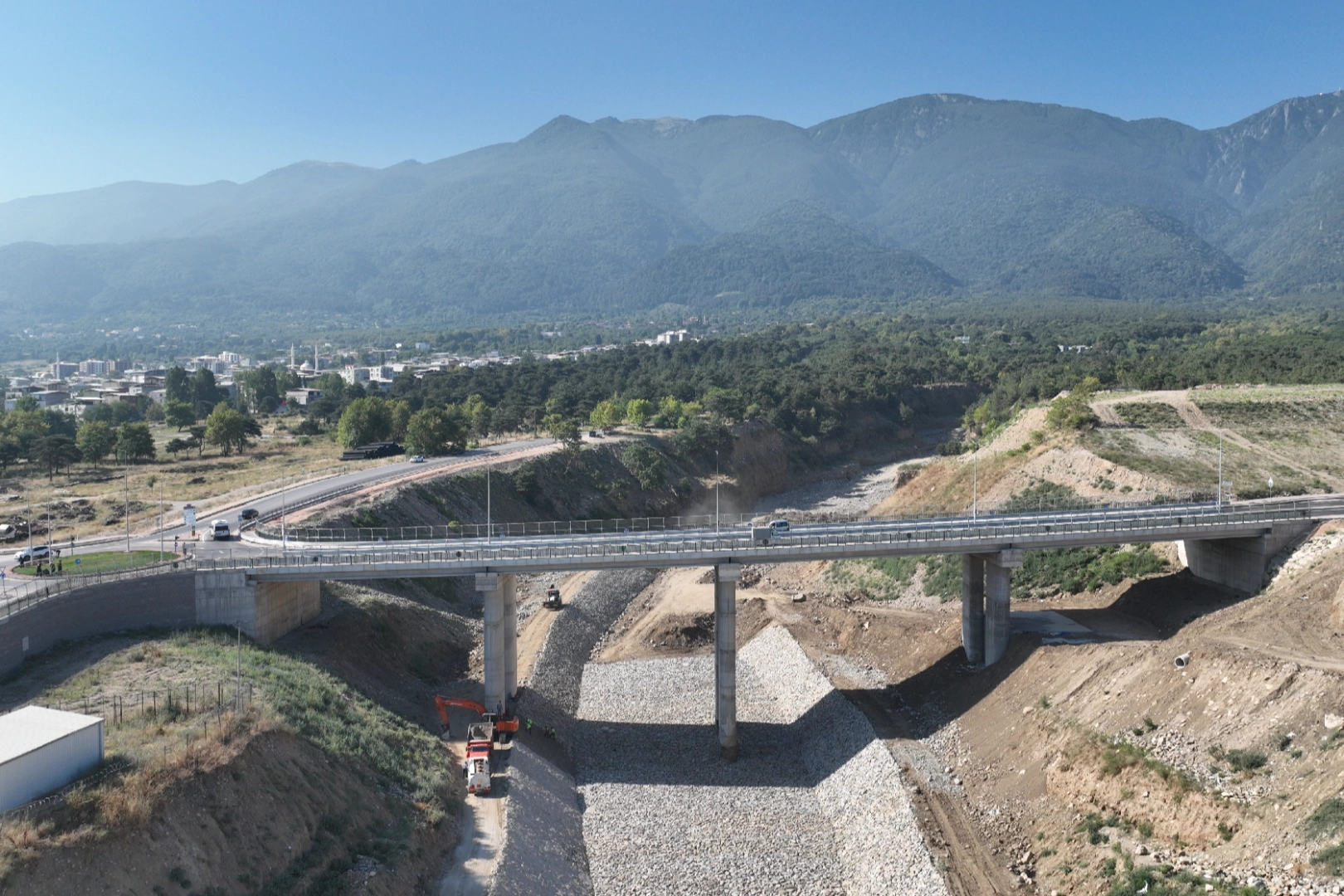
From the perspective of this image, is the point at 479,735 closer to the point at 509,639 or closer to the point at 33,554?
the point at 509,639

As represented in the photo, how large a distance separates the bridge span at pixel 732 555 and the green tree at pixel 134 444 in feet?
198

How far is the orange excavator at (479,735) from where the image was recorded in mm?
47125

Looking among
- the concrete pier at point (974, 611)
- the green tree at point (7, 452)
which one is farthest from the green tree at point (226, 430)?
the concrete pier at point (974, 611)

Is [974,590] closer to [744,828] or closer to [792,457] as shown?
[744,828]

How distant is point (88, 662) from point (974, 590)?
46.8 m

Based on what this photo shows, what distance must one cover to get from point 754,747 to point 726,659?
5201mm

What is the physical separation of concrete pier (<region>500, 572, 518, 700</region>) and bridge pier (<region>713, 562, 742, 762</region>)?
11.8 m

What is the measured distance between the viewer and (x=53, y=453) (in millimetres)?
103875

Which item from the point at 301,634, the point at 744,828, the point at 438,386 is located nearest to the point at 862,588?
the point at 744,828

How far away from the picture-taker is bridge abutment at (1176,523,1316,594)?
60.8 meters

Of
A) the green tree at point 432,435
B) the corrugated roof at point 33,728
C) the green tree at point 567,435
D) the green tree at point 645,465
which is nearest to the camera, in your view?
the corrugated roof at point 33,728

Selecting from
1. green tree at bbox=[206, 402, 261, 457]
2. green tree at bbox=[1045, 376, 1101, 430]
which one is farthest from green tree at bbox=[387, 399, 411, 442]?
green tree at bbox=[1045, 376, 1101, 430]

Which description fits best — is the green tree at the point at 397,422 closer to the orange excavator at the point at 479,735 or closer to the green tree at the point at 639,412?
the green tree at the point at 639,412

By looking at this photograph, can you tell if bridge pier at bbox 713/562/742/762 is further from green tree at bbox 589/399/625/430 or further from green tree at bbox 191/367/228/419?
green tree at bbox 191/367/228/419
